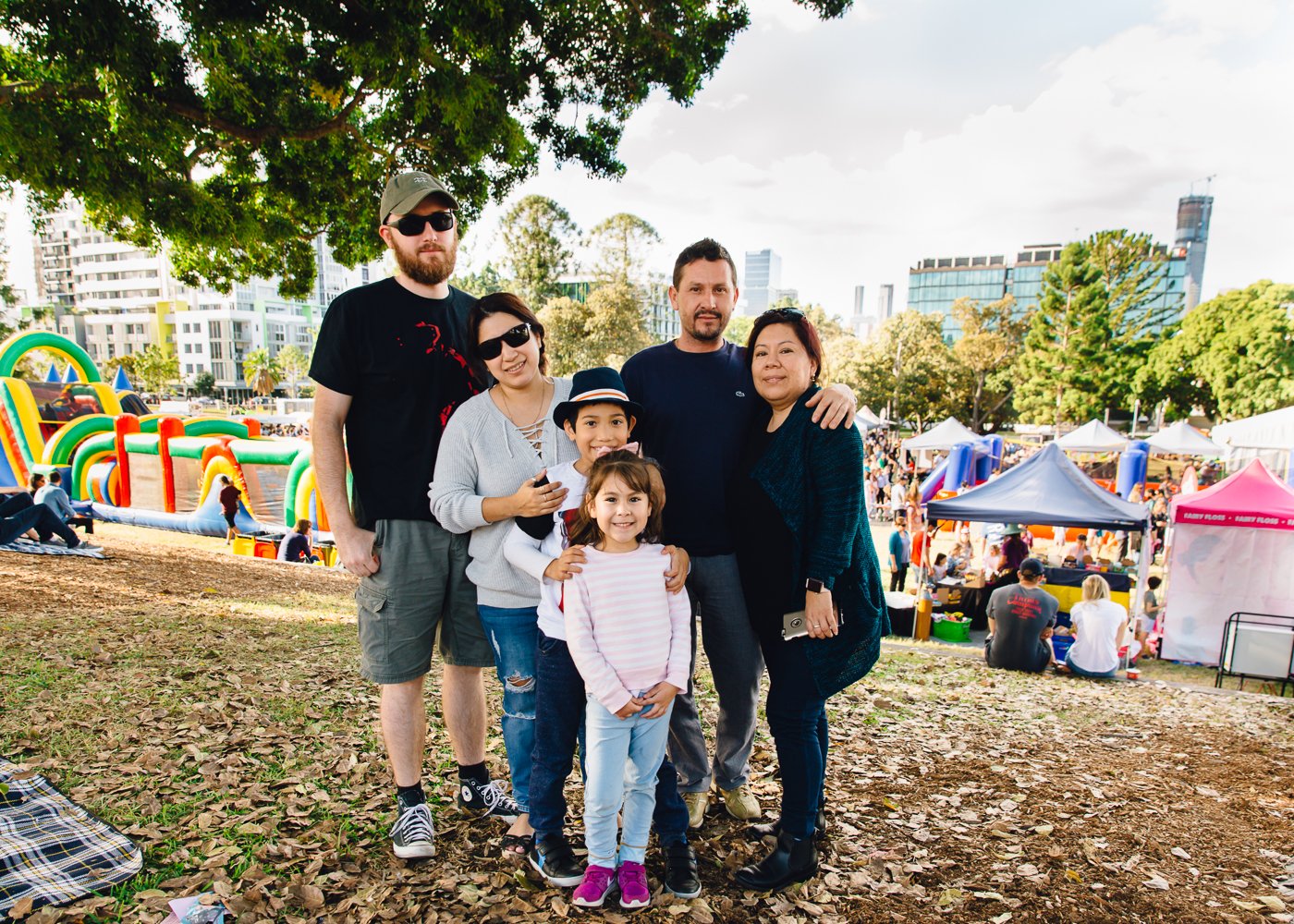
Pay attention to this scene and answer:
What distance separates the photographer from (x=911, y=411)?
4350 cm

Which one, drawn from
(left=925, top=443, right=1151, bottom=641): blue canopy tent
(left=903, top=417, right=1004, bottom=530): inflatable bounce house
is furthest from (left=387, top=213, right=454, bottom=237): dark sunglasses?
(left=903, top=417, right=1004, bottom=530): inflatable bounce house

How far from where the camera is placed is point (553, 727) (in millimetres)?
2492

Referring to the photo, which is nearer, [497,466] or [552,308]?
[497,466]

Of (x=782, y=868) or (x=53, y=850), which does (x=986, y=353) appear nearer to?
(x=782, y=868)

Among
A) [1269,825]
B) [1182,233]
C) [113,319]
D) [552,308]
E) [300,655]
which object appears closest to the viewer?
[1269,825]

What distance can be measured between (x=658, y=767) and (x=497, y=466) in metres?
1.27

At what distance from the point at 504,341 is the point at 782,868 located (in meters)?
2.26

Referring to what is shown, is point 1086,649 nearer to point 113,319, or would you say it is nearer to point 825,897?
point 825,897

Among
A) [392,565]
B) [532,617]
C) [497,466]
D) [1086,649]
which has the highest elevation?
[497,466]

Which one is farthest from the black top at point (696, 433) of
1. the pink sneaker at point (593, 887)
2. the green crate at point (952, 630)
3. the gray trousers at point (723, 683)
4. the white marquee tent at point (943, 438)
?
the white marquee tent at point (943, 438)

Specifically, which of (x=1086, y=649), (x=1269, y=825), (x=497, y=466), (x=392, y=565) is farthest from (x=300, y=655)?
(x=1086, y=649)

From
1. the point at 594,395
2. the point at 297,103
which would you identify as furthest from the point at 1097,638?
the point at 297,103

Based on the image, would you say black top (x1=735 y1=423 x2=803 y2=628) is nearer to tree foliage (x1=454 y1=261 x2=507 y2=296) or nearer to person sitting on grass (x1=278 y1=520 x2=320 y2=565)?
person sitting on grass (x1=278 y1=520 x2=320 y2=565)

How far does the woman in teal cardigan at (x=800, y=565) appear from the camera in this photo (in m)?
2.54
